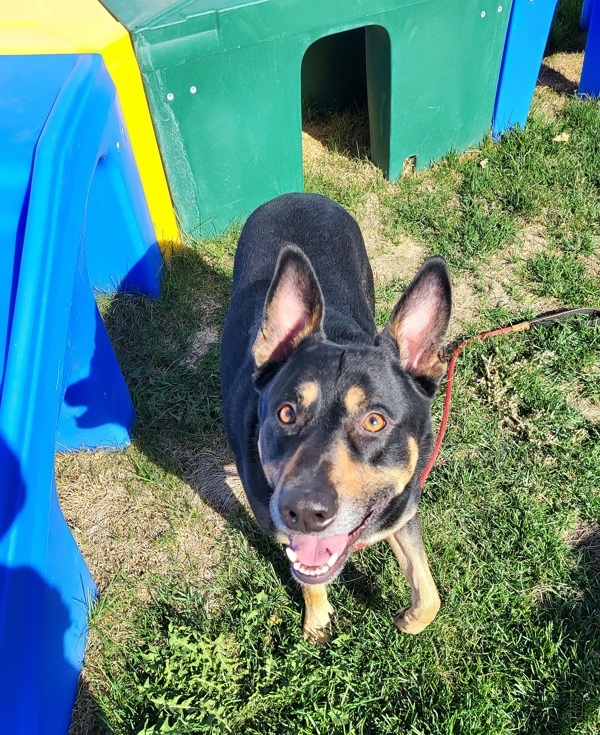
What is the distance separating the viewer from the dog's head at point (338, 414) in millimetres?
2094

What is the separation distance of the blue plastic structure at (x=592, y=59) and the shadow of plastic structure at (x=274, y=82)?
3.94 feet

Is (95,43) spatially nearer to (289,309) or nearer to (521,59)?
(289,309)

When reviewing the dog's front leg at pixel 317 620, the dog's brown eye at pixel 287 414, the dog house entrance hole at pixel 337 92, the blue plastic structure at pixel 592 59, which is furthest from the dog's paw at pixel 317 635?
the blue plastic structure at pixel 592 59

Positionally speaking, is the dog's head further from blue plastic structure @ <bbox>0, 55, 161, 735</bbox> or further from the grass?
blue plastic structure @ <bbox>0, 55, 161, 735</bbox>

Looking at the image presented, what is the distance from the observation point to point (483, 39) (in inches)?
199

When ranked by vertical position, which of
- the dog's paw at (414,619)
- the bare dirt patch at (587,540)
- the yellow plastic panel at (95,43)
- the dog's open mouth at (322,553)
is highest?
the yellow plastic panel at (95,43)

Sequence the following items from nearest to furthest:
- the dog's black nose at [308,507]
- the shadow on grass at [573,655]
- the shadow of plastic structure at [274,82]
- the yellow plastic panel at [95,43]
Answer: the dog's black nose at [308,507]
the shadow on grass at [573,655]
the yellow plastic panel at [95,43]
the shadow of plastic structure at [274,82]

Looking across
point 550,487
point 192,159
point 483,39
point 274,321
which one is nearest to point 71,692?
point 274,321

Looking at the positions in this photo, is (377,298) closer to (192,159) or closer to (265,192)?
(265,192)

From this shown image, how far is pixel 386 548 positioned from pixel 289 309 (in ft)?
4.55

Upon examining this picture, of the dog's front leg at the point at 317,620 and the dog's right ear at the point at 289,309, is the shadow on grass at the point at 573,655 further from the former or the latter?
the dog's right ear at the point at 289,309

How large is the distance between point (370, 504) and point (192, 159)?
318 centimetres

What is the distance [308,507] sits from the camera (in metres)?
1.99

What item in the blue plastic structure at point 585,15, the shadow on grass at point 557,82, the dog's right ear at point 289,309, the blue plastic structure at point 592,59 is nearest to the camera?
the dog's right ear at point 289,309
